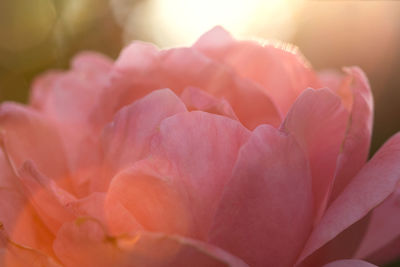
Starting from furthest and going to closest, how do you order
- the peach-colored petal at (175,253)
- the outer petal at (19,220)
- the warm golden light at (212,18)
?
the warm golden light at (212,18) → the outer petal at (19,220) → the peach-colored petal at (175,253)

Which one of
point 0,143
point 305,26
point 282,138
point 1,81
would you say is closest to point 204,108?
point 282,138

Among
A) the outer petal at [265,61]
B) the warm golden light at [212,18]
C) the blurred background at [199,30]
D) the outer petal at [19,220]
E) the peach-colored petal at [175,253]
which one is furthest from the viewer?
the warm golden light at [212,18]

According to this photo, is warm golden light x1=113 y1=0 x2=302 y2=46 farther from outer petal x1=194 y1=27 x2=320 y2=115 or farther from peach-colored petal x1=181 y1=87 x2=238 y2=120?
peach-colored petal x1=181 y1=87 x2=238 y2=120

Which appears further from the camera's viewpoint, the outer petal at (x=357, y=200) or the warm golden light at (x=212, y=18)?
A: the warm golden light at (x=212, y=18)

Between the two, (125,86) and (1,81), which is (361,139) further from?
(1,81)

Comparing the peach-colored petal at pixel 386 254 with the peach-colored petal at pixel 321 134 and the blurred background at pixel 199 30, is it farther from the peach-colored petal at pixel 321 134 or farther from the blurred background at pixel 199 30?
the blurred background at pixel 199 30

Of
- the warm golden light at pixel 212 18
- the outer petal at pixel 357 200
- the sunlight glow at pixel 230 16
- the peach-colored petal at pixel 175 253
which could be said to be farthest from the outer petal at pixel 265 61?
the sunlight glow at pixel 230 16
